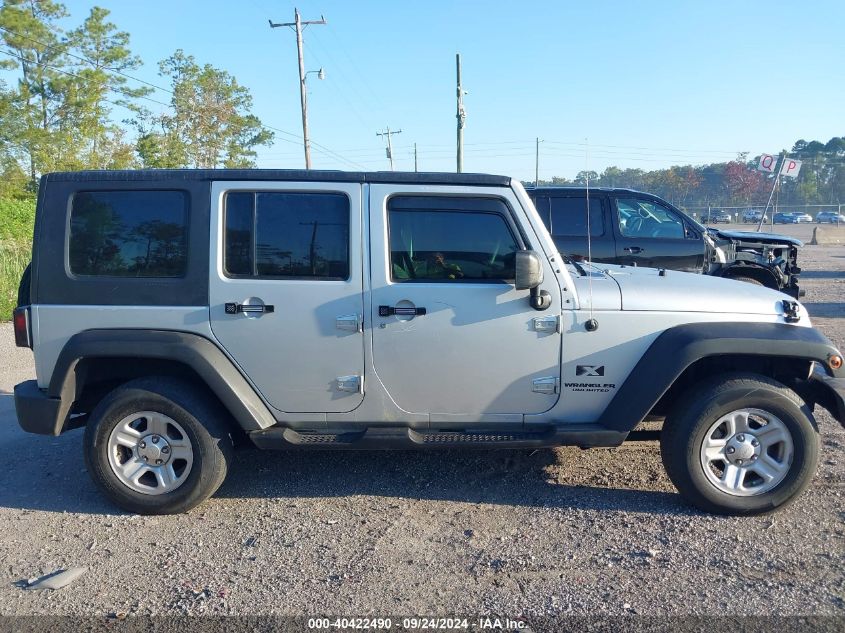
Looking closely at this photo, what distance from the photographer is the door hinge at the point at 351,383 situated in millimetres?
4129

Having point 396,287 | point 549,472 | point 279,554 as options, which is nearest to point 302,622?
point 279,554

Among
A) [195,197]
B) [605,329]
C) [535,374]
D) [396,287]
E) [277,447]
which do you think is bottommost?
[277,447]

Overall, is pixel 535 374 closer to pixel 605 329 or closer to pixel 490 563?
pixel 605 329

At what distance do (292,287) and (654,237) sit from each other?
644 centimetres

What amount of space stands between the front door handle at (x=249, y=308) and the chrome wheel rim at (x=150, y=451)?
770 mm

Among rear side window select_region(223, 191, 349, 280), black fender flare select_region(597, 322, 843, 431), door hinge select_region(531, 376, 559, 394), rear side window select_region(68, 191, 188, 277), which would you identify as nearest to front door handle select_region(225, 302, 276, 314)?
rear side window select_region(223, 191, 349, 280)

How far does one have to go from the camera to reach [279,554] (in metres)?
3.68

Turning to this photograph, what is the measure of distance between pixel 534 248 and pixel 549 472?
163 centimetres

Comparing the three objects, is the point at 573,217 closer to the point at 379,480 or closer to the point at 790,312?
the point at 790,312

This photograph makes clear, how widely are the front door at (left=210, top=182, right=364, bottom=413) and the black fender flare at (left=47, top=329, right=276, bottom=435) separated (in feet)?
0.35

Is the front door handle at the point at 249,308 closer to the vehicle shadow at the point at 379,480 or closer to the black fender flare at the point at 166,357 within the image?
the black fender flare at the point at 166,357

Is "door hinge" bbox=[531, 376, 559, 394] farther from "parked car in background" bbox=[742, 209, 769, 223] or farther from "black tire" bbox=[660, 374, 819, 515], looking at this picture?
"parked car in background" bbox=[742, 209, 769, 223]

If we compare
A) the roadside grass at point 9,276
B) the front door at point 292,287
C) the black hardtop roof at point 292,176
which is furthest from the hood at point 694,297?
the roadside grass at point 9,276

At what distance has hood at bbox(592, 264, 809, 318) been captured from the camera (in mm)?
4059
